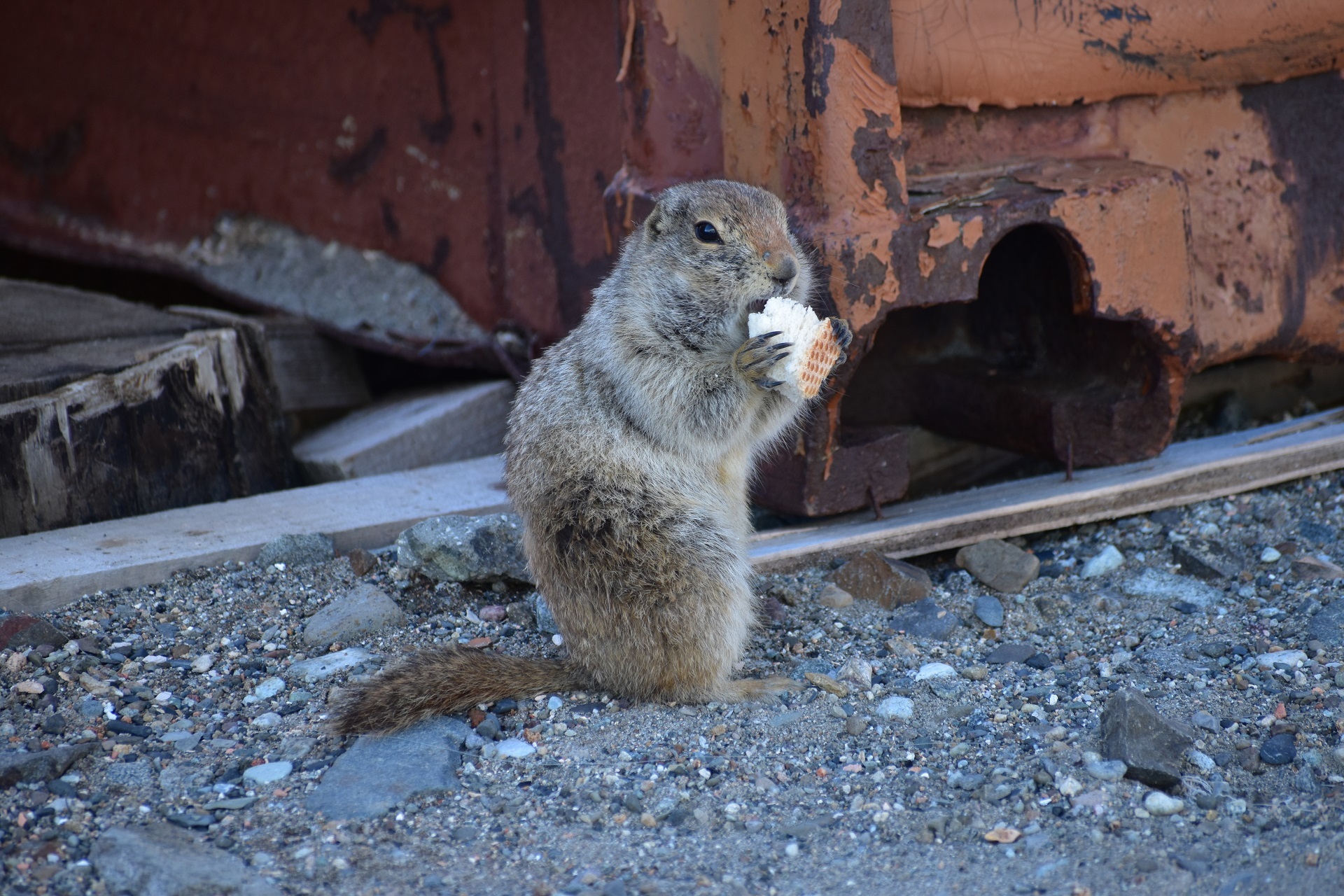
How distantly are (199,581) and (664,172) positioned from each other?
6.05ft

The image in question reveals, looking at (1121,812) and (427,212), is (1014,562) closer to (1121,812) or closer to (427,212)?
(1121,812)

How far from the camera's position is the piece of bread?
2.82 meters

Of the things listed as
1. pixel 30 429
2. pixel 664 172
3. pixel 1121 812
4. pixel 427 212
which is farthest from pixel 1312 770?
pixel 427 212

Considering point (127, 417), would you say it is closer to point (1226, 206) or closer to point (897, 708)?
point (897, 708)

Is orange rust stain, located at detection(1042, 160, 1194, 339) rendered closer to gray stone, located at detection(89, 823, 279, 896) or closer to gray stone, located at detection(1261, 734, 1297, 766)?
gray stone, located at detection(1261, 734, 1297, 766)

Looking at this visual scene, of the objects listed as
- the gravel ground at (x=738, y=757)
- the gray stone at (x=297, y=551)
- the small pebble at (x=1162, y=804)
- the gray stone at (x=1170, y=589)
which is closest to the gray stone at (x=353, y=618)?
the gravel ground at (x=738, y=757)

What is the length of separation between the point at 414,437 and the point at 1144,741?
9.88ft

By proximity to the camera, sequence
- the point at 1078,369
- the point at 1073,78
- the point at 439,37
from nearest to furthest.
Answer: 1. the point at 1073,78
2. the point at 1078,369
3. the point at 439,37

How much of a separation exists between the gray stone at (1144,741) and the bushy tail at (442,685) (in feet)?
3.97

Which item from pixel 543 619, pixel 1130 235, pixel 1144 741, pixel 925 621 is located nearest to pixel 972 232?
pixel 1130 235

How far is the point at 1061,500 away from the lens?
11.8 ft

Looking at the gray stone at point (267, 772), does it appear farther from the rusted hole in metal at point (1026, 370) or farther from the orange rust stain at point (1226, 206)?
the orange rust stain at point (1226, 206)

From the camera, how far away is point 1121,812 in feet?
7.41

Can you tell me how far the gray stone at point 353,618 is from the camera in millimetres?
3098
